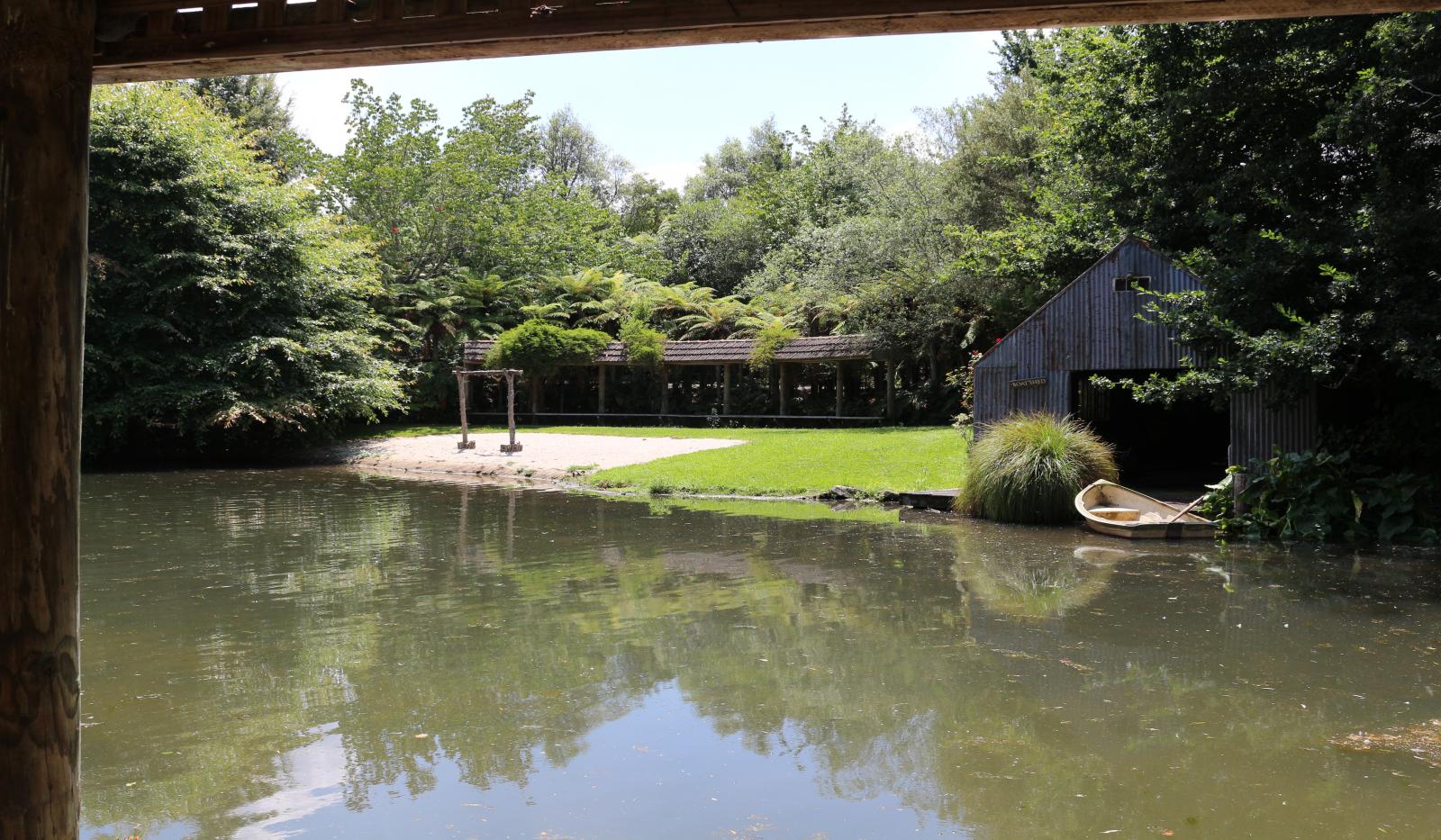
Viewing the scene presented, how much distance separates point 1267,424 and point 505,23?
42.8 ft

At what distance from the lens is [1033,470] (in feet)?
47.3

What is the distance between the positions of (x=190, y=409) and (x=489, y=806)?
24023 millimetres

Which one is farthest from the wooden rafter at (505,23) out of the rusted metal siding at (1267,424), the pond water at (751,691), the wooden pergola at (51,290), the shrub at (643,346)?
the shrub at (643,346)

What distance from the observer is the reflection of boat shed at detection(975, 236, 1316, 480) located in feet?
45.1

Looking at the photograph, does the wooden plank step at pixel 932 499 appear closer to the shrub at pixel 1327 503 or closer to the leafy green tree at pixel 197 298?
the shrub at pixel 1327 503

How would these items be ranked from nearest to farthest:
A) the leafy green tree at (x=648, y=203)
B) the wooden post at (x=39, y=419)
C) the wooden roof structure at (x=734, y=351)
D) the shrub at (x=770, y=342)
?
the wooden post at (x=39, y=419)
the wooden roof structure at (x=734, y=351)
the shrub at (x=770, y=342)
the leafy green tree at (x=648, y=203)

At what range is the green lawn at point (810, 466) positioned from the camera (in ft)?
58.7

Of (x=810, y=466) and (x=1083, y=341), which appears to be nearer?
(x=1083, y=341)

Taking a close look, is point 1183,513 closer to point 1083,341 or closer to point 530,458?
point 1083,341

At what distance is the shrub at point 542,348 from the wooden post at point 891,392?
968 cm

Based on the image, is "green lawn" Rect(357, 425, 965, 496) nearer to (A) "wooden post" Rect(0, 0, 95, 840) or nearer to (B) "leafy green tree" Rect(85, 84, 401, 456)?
(B) "leafy green tree" Rect(85, 84, 401, 456)

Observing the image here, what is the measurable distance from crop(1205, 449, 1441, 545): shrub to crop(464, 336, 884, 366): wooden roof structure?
14114mm

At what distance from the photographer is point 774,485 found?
59.1 ft

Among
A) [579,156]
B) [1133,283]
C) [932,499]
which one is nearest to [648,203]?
[579,156]
